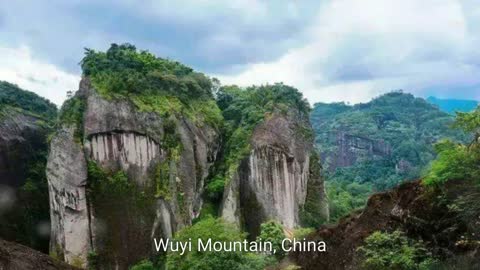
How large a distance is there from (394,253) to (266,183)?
21.3 metres

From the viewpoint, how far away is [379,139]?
77.6m

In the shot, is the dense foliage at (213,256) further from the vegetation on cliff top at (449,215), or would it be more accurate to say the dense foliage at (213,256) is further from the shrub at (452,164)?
the shrub at (452,164)

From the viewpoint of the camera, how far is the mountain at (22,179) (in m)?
32.6

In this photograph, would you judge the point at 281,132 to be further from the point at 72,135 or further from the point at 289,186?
the point at 72,135

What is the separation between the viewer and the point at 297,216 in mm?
32625

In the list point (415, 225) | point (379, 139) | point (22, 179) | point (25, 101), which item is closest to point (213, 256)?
point (415, 225)

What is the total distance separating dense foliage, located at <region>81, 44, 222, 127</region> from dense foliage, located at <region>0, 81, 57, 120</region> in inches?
332

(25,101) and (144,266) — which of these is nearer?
(144,266)

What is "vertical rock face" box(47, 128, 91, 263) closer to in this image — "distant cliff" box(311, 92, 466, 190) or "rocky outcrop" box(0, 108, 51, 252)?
"rocky outcrop" box(0, 108, 51, 252)

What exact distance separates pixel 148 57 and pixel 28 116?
9.70m

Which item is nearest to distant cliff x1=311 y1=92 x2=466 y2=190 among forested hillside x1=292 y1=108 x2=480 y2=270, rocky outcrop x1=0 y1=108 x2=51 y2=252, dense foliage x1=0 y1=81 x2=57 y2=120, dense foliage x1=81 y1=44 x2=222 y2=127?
dense foliage x1=81 y1=44 x2=222 y2=127

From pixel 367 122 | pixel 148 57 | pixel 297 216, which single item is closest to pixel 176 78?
pixel 148 57

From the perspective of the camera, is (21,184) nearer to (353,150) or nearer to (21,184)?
(21,184)

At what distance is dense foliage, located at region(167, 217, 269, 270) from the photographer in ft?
51.4
